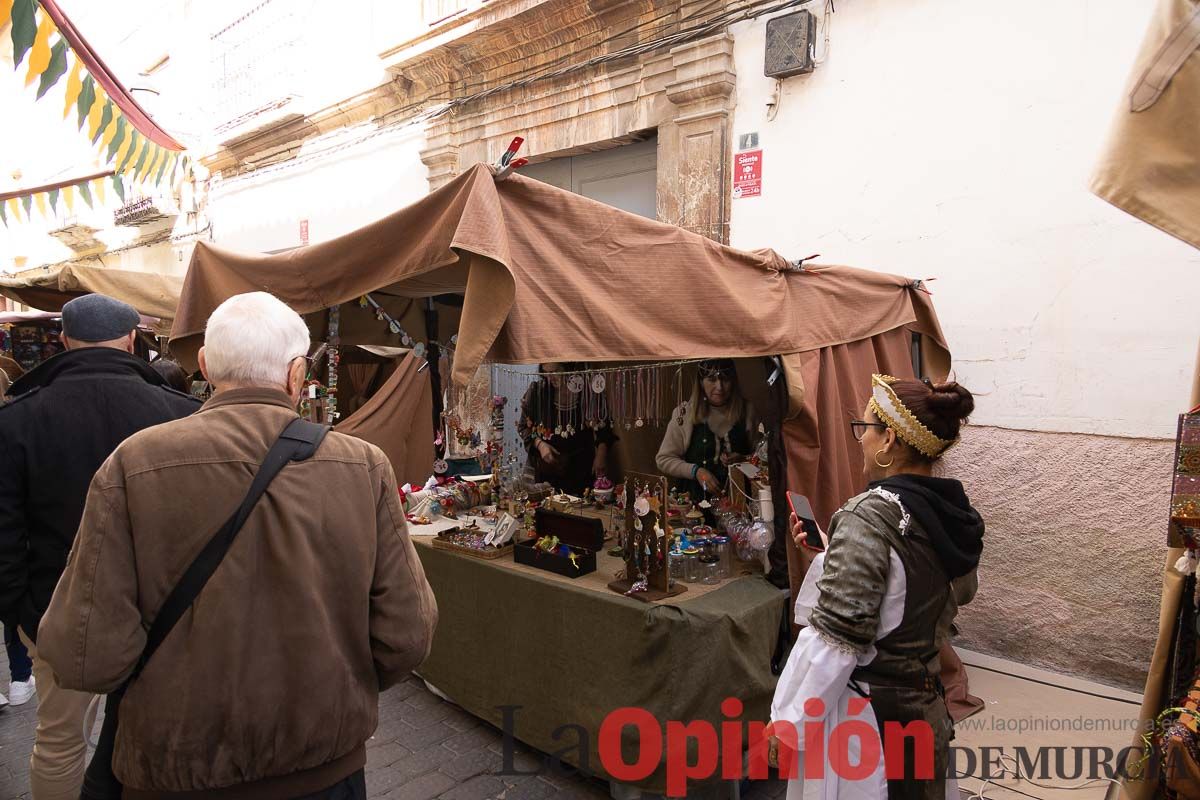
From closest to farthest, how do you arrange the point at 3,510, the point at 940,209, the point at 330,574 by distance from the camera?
the point at 330,574 < the point at 3,510 < the point at 940,209

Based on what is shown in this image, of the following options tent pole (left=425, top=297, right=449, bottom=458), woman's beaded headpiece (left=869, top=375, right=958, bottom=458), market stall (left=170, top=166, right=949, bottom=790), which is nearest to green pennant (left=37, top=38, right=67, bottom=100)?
market stall (left=170, top=166, right=949, bottom=790)

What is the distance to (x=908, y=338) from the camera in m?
3.96

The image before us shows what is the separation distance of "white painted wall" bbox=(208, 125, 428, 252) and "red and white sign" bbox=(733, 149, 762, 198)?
138 inches

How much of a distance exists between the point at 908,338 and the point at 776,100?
2.19 m

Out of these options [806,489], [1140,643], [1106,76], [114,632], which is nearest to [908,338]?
[806,489]

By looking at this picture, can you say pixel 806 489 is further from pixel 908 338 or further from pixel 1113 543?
pixel 1113 543

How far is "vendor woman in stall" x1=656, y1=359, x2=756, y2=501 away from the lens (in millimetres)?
3924

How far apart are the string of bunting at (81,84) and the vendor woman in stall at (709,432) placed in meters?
3.93

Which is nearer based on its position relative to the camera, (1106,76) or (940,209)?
(1106,76)

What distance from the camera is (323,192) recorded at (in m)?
8.92

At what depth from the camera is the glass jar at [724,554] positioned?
315 centimetres

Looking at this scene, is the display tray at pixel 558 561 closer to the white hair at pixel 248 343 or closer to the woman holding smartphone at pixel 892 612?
the woman holding smartphone at pixel 892 612

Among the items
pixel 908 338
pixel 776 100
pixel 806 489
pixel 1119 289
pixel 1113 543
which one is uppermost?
pixel 776 100

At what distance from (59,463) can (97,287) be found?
363 centimetres
